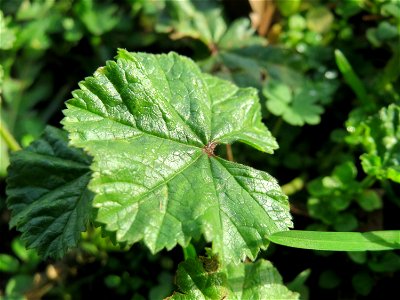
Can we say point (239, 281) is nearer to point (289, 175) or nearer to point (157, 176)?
point (157, 176)

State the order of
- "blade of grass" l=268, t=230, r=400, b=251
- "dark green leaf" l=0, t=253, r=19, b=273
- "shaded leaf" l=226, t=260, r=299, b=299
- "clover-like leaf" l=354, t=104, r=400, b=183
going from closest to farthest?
1. "blade of grass" l=268, t=230, r=400, b=251
2. "shaded leaf" l=226, t=260, r=299, b=299
3. "clover-like leaf" l=354, t=104, r=400, b=183
4. "dark green leaf" l=0, t=253, r=19, b=273

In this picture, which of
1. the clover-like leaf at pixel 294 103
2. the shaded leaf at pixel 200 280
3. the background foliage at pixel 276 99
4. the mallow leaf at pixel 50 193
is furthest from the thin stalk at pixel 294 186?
the mallow leaf at pixel 50 193

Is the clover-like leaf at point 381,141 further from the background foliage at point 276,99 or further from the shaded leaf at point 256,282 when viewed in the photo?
the shaded leaf at point 256,282

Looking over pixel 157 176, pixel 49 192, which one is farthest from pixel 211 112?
pixel 49 192

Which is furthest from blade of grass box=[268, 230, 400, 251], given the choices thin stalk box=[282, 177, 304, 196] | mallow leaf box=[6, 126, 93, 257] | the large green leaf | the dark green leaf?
the dark green leaf

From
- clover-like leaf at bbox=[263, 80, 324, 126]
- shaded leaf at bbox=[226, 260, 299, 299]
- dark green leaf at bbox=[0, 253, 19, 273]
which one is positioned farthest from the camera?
dark green leaf at bbox=[0, 253, 19, 273]

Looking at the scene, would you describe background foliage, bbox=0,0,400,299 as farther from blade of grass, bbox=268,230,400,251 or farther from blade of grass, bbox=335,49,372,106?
blade of grass, bbox=268,230,400,251
